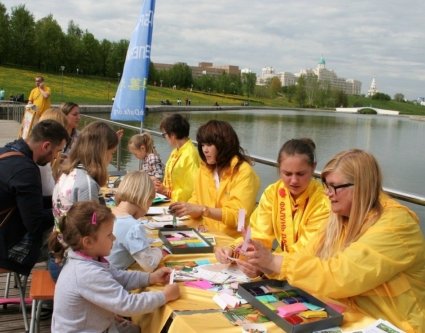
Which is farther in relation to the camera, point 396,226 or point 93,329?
point 93,329

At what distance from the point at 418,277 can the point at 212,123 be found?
7.11 ft

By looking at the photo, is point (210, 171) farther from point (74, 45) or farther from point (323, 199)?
point (74, 45)

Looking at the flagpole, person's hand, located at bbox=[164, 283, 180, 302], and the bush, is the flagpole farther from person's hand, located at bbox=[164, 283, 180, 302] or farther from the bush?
the bush

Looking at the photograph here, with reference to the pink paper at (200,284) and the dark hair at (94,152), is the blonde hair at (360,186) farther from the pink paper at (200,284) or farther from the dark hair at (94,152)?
the dark hair at (94,152)

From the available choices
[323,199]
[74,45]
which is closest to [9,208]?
[323,199]

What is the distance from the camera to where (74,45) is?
253ft

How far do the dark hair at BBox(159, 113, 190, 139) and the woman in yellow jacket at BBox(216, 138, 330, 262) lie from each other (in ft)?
6.25

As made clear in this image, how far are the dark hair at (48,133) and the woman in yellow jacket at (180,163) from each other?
1557 millimetres

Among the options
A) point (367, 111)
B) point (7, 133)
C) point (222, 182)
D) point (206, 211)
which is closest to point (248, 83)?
point (367, 111)

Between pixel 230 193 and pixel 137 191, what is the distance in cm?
113

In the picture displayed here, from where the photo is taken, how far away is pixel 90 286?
6.83ft

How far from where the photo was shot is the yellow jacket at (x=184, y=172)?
14.9 feet

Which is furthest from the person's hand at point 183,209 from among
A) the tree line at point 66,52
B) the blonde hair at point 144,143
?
the tree line at point 66,52

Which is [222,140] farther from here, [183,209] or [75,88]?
[75,88]
